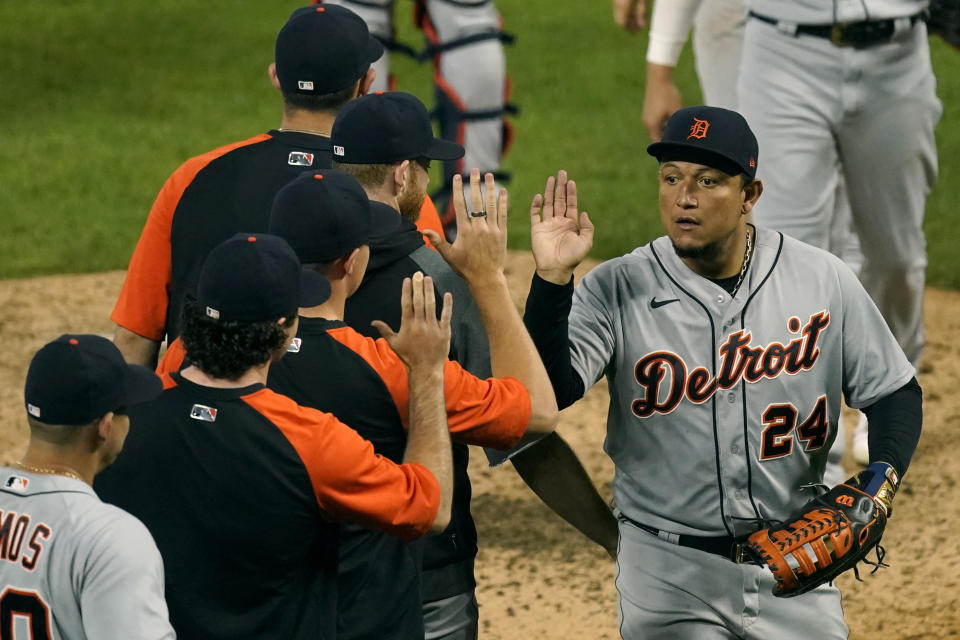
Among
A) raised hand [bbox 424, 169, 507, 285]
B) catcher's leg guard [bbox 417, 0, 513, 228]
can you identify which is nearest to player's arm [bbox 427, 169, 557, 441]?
Answer: raised hand [bbox 424, 169, 507, 285]

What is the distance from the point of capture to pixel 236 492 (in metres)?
2.60

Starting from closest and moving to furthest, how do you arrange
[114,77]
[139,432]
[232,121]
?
1. [139,432]
2. [232,121]
3. [114,77]

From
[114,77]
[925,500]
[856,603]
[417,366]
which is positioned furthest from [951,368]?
[114,77]

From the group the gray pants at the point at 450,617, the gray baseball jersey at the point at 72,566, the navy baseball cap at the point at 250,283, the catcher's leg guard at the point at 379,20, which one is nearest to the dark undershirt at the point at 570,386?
the gray pants at the point at 450,617

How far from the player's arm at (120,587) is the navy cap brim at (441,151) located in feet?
4.29

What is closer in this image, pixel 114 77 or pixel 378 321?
pixel 378 321

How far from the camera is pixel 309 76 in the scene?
146 inches

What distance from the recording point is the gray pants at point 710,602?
336 centimetres

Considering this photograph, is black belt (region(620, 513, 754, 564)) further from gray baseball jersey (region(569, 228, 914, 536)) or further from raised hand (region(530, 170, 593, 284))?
raised hand (region(530, 170, 593, 284))

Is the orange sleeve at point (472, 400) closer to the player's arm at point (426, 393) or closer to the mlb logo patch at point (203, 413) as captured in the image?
the player's arm at point (426, 393)

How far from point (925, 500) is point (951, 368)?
141 cm

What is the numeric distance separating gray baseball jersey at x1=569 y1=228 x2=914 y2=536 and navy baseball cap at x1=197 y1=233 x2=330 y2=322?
32.8 inches

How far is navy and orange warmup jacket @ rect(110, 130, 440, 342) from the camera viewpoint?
3.60 metres

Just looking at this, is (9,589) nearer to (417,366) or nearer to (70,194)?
(417,366)
